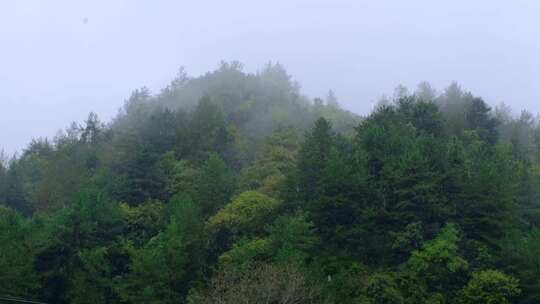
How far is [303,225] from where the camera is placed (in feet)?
131

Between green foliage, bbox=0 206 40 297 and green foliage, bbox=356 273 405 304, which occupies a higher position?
Answer: green foliage, bbox=0 206 40 297

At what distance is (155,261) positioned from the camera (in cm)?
4188

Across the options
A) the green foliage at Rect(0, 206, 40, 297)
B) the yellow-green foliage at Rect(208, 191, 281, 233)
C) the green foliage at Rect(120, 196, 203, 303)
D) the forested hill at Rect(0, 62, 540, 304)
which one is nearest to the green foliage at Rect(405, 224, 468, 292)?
the forested hill at Rect(0, 62, 540, 304)

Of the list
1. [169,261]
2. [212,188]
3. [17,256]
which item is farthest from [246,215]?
[17,256]

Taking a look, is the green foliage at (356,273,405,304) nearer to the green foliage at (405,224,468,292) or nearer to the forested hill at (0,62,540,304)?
the forested hill at (0,62,540,304)

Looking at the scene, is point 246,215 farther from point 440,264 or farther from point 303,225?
Answer: point 440,264

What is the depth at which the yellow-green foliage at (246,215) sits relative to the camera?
1750 inches

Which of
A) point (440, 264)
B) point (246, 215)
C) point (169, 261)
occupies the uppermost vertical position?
point (246, 215)

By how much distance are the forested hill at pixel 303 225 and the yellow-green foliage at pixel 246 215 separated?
0.09 meters

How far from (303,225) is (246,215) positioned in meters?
5.76

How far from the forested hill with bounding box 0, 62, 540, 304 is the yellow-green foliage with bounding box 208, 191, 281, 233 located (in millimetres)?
90

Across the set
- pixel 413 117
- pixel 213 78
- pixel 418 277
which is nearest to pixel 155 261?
pixel 418 277

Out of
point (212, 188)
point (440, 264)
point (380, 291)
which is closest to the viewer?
point (380, 291)

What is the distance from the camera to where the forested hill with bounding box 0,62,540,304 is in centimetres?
3694
